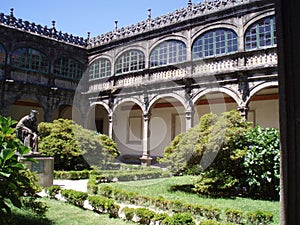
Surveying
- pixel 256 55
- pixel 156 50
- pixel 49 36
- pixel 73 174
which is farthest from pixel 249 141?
pixel 49 36

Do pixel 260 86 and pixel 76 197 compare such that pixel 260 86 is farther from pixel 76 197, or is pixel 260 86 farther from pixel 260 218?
pixel 76 197

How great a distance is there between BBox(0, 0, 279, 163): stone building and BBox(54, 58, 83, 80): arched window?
7 centimetres

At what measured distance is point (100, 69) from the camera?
68.3 ft

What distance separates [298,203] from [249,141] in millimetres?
8427

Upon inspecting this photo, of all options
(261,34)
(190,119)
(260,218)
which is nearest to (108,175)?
(190,119)

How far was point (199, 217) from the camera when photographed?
638 centimetres

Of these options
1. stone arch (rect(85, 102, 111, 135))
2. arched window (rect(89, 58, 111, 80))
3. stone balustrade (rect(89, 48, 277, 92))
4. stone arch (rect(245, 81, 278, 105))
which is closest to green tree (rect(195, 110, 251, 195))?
stone arch (rect(245, 81, 278, 105))

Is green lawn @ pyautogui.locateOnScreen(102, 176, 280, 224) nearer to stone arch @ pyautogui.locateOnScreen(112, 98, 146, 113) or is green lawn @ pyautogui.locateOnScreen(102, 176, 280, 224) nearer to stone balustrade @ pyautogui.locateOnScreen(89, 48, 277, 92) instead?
stone balustrade @ pyautogui.locateOnScreen(89, 48, 277, 92)

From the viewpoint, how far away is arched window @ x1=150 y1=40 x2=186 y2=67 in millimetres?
16406

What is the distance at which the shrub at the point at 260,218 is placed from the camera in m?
5.70

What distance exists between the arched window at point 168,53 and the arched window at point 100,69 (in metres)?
3.99

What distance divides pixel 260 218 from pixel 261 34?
10.2 m

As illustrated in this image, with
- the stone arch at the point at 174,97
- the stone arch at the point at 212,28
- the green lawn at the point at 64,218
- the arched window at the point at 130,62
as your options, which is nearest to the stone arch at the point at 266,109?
the stone arch at the point at 212,28

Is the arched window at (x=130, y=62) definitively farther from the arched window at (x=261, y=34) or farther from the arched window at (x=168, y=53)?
the arched window at (x=261, y=34)
